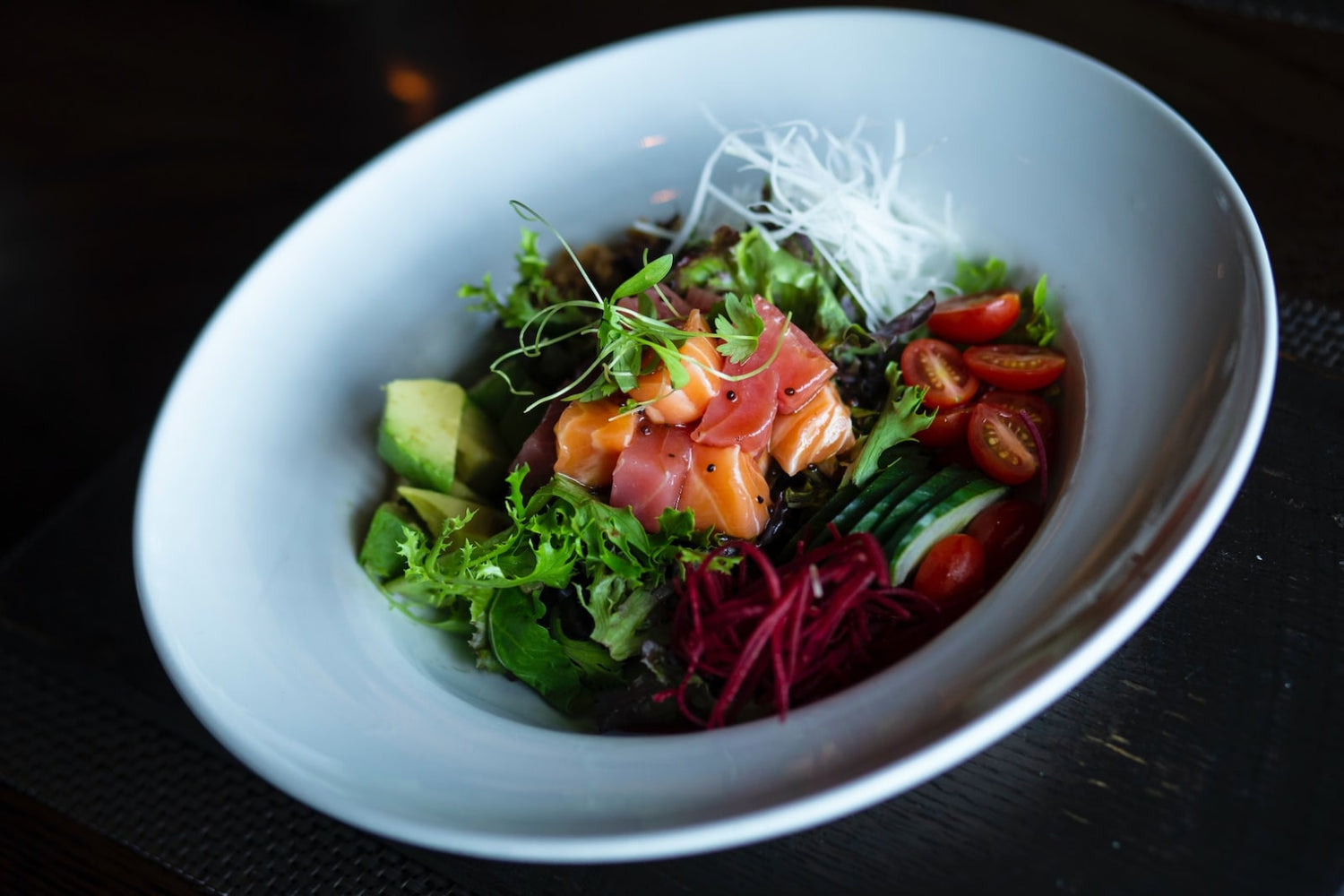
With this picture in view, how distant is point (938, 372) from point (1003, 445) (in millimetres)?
265

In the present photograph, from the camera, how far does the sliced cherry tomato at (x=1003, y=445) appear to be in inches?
76.4

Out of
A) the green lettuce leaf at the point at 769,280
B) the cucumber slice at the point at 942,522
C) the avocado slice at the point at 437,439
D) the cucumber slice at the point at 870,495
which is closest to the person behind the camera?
the cucumber slice at the point at 942,522

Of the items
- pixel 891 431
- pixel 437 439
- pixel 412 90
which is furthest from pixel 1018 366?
pixel 412 90

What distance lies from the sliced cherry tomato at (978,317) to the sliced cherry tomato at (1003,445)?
26cm

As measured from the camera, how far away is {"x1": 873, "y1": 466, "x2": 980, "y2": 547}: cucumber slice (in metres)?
1.82

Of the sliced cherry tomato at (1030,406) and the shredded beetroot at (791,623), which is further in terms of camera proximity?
the sliced cherry tomato at (1030,406)

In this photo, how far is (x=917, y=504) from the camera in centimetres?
187

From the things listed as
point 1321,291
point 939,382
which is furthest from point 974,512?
point 1321,291

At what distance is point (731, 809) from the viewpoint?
1.32 metres

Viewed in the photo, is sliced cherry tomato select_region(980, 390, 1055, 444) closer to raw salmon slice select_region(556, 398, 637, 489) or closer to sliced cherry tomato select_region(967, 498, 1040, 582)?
sliced cherry tomato select_region(967, 498, 1040, 582)

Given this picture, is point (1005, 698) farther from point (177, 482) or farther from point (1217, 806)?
point (177, 482)

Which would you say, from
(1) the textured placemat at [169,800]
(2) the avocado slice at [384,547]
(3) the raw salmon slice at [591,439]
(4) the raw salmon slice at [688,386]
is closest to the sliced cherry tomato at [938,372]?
(4) the raw salmon slice at [688,386]

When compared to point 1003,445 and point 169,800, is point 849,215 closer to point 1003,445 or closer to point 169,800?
point 1003,445

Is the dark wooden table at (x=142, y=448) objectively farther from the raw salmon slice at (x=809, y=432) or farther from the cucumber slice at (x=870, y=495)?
the raw salmon slice at (x=809, y=432)
